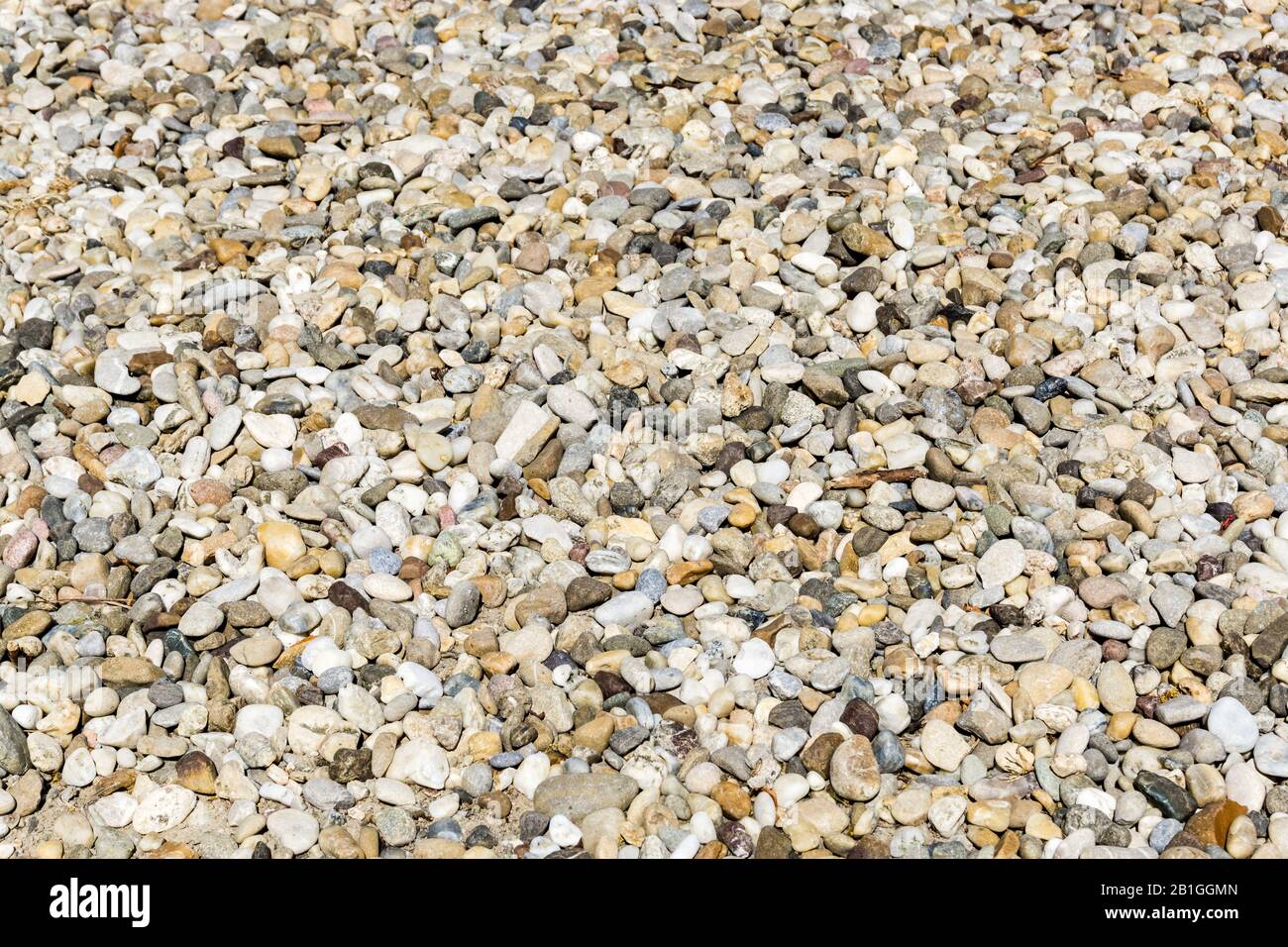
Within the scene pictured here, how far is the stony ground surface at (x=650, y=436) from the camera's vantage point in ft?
9.00

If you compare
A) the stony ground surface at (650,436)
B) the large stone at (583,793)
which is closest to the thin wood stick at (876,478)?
the stony ground surface at (650,436)

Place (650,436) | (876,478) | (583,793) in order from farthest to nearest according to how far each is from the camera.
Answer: (650,436), (876,478), (583,793)

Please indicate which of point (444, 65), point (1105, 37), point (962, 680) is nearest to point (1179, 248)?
point (1105, 37)

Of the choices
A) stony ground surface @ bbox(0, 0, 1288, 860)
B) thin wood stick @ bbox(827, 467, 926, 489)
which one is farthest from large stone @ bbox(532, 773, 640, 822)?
thin wood stick @ bbox(827, 467, 926, 489)

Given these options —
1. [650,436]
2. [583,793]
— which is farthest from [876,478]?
[583,793]

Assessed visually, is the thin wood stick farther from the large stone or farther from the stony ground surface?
the large stone

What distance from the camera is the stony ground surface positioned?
274 centimetres

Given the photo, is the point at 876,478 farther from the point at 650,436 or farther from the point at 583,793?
the point at 583,793

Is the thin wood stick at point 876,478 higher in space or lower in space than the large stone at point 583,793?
higher

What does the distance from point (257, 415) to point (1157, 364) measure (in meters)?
2.66

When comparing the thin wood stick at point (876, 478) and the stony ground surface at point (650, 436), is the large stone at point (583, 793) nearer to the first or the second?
the stony ground surface at point (650, 436)

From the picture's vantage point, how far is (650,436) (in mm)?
3561

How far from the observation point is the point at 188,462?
3498mm

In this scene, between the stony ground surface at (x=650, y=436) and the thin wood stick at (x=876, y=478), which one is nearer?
the stony ground surface at (x=650, y=436)
